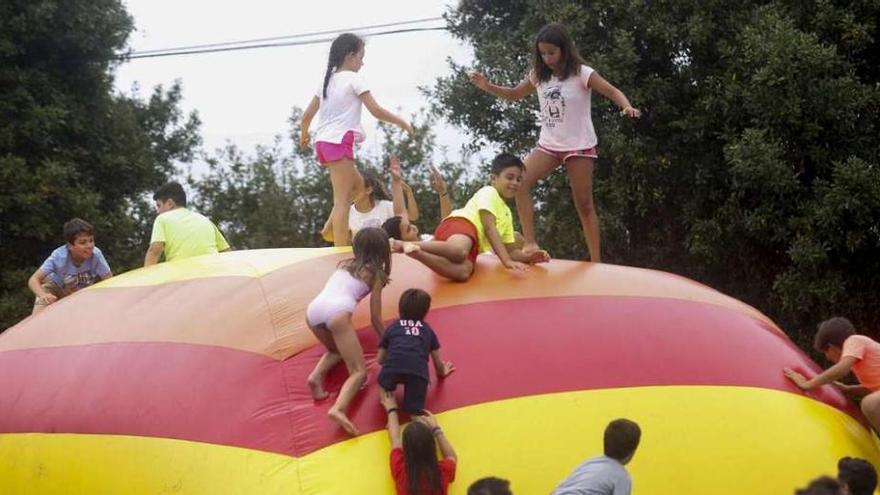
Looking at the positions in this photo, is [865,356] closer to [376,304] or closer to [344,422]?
[376,304]

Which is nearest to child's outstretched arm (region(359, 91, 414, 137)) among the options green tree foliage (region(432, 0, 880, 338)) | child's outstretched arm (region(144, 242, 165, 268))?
child's outstretched arm (region(144, 242, 165, 268))

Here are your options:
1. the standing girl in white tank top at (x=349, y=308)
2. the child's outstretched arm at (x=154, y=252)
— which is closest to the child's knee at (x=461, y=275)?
the standing girl in white tank top at (x=349, y=308)

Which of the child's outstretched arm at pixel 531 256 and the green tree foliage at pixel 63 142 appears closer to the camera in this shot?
the child's outstretched arm at pixel 531 256

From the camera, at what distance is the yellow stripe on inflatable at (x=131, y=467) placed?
652 cm

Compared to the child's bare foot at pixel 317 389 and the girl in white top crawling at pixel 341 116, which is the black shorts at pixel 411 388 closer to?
the child's bare foot at pixel 317 389

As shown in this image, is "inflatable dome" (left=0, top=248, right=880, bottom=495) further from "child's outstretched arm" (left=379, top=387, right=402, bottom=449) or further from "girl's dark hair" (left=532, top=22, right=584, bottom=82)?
"girl's dark hair" (left=532, top=22, right=584, bottom=82)

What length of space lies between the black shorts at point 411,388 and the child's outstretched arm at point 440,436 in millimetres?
56

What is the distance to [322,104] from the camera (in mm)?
9266

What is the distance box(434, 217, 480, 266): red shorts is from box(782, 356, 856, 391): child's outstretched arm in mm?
2103

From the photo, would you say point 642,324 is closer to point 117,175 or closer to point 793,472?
point 793,472

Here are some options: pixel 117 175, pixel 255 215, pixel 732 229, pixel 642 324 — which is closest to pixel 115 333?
pixel 642 324

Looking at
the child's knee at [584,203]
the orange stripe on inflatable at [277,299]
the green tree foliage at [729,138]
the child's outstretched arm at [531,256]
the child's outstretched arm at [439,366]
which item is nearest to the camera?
the child's outstretched arm at [439,366]

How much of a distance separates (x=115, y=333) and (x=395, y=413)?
2.38 meters

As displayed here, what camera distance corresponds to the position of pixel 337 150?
916 centimetres
